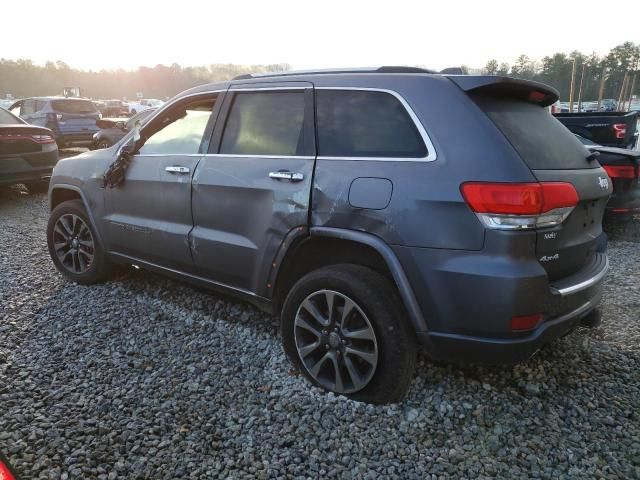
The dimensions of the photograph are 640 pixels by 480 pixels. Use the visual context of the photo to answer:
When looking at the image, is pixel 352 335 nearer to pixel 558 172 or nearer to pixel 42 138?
pixel 558 172

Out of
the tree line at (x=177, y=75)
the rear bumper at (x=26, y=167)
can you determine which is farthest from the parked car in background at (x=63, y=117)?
the tree line at (x=177, y=75)

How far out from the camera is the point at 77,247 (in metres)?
4.52

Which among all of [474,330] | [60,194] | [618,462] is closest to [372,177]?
[474,330]

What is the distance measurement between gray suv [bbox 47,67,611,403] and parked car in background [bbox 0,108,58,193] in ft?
18.4

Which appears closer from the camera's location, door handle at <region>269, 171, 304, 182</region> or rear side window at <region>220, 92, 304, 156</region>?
door handle at <region>269, 171, 304, 182</region>

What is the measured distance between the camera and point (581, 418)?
2641mm

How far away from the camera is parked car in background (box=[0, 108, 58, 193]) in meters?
7.75

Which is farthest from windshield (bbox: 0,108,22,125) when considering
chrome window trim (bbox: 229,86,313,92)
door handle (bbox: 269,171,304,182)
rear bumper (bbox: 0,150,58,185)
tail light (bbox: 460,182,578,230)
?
tail light (bbox: 460,182,578,230)

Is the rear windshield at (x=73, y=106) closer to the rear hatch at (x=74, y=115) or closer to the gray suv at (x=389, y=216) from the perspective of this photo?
the rear hatch at (x=74, y=115)

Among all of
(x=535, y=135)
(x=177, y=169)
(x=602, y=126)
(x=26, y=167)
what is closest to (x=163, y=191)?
(x=177, y=169)

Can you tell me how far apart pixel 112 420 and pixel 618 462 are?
246 centimetres

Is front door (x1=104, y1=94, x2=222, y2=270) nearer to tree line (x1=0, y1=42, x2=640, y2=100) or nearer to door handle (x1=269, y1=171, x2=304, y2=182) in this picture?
door handle (x1=269, y1=171, x2=304, y2=182)

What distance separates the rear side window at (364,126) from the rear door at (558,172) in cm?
38

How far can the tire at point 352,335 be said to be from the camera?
257 centimetres
